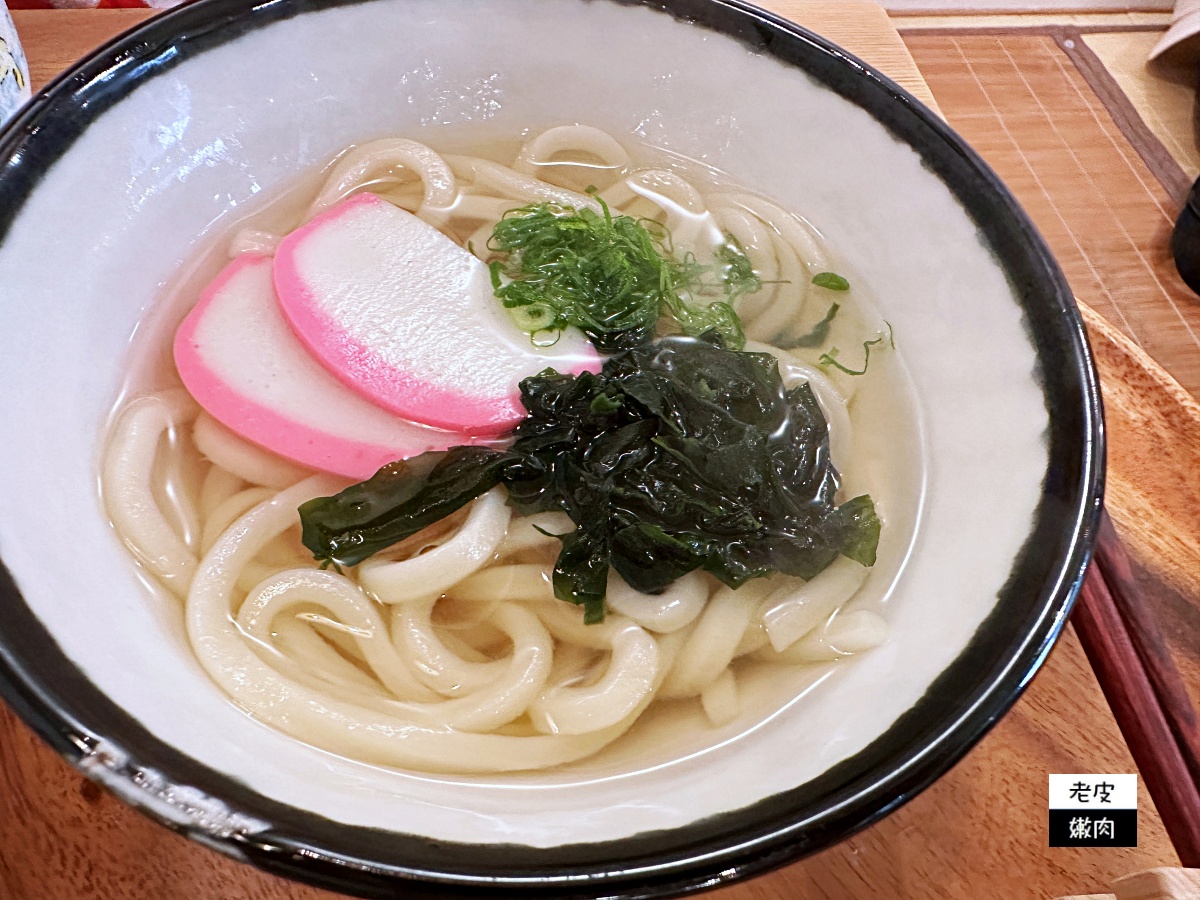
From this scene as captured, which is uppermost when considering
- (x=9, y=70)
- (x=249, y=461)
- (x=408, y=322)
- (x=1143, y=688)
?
(x=9, y=70)

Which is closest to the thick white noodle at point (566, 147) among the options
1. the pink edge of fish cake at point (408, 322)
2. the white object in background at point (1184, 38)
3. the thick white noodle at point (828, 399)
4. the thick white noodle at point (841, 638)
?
the pink edge of fish cake at point (408, 322)

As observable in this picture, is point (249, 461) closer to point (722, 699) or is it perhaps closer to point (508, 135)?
point (722, 699)

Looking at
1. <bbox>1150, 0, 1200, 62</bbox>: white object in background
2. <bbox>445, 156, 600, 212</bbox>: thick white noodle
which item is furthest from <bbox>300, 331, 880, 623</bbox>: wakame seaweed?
<bbox>1150, 0, 1200, 62</bbox>: white object in background

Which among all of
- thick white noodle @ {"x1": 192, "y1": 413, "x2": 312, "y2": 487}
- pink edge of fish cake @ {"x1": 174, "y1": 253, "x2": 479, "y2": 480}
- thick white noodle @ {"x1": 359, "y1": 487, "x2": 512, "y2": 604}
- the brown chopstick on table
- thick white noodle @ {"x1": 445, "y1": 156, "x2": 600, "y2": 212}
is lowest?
the brown chopstick on table

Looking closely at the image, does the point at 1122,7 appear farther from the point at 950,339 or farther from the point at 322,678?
the point at 322,678

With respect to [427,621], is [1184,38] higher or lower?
higher

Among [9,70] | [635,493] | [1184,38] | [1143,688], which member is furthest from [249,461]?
[1184,38]

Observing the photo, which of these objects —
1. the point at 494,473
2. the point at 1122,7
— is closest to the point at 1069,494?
the point at 494,473

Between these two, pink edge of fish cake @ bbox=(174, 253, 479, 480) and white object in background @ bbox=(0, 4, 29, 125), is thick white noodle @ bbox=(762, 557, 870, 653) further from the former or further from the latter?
white object in background @ bbox=(0, 4, 29, 125)
